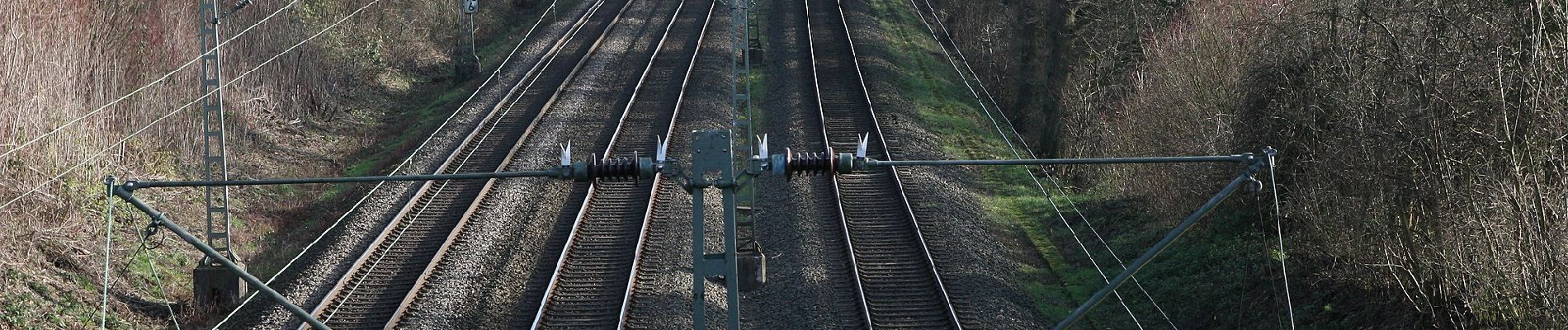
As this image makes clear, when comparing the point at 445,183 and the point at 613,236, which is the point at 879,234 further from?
the point at 445,183

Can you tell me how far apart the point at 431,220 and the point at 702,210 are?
47.3 ft

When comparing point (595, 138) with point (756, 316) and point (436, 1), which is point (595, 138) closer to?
point (756, 316)

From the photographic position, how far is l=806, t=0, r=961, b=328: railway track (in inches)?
674

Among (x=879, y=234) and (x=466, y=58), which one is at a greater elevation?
(x=466, y=58)

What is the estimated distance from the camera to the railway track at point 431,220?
1730 centimetres

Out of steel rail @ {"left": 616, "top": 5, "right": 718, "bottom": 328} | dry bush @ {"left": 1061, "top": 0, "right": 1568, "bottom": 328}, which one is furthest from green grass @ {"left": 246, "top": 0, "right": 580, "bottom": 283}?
dry bush @ {"left": 1061, "top": 0, "right": 1568, "bottom": 328}

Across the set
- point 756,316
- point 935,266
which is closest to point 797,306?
point 756,316

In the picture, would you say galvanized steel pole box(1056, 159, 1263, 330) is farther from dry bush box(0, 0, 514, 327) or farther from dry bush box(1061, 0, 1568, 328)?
dry bush box(0, 0, 514, 327)

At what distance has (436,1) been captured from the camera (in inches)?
1646

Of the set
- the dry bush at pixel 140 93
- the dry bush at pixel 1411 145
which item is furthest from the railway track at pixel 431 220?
the dry bush at pixel 1411 145

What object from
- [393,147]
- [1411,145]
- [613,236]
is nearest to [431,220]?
[613,236]

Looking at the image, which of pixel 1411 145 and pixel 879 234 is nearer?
pixel 1411 145

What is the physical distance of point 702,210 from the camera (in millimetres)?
7988

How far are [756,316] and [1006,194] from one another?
816 centimetres
